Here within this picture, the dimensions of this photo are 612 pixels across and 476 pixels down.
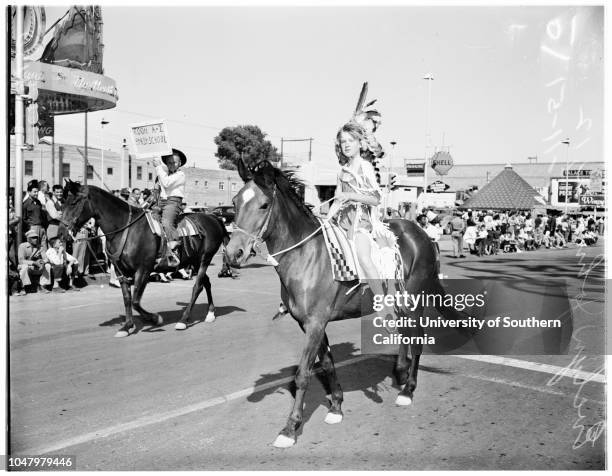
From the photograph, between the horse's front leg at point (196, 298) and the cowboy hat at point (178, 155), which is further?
the horse's front leg at point (196, 298)

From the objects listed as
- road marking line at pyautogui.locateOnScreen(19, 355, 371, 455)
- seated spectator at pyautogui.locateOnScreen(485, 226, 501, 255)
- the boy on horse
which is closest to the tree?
road marking line at pyautogui.locateOnScreen(19, 355, 371, 455)

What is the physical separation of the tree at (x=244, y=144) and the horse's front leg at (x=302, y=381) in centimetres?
153

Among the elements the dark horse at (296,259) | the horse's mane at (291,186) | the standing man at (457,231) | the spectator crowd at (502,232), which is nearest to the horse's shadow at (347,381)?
the dark horse at (296,259)

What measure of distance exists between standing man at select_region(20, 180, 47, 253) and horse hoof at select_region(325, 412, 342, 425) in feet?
25.3

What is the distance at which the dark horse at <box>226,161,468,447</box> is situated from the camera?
165 inches

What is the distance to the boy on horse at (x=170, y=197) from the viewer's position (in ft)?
27.2

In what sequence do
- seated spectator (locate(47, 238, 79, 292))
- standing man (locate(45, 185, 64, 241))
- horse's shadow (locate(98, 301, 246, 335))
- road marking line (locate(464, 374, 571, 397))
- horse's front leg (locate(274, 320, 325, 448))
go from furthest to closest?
standing man (locate(45, 185, 64, 241)), seated spectator (locate(47, 238, 79, 292)), horse's shadow (locate(98, 301, 246, 335)), road marking line (locate(464, 374, 571, 397)), horse's front leg (locate(274, 320, 325, 448))

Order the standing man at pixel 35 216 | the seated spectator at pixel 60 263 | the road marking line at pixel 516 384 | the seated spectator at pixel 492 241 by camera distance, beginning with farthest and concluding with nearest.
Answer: the seated spectator at pixel 492 241 → the seated spectator at pixel 60 263 → the standing man at pixel 35 216 → the road marking line at pixel 516 384

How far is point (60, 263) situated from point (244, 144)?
710 centimetres

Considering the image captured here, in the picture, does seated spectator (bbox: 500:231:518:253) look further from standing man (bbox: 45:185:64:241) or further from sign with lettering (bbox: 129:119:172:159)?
sign with lettering (bbox: 129:119:172:159)

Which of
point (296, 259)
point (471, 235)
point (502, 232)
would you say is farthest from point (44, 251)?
point (502, 232)

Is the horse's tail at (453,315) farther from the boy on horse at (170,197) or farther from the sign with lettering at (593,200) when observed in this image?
the boy on horse at (170,197)

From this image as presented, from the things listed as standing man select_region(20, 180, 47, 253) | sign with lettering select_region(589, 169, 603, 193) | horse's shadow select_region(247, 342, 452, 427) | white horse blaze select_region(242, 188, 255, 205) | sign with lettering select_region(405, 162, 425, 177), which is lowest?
horse's shadow select_region(247, 342, 452, 427)

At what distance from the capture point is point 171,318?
8844 mm
